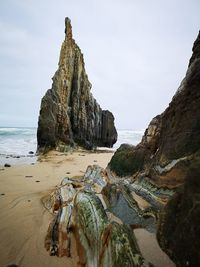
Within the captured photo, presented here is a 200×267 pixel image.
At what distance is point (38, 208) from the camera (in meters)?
3.81

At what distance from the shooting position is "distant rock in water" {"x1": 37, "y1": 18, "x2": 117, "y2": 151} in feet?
49.6

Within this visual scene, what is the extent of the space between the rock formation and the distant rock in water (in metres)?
11.5

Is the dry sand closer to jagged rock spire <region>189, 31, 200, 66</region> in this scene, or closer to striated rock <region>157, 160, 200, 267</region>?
striated rock <region>157, 160, 200, 267</region>

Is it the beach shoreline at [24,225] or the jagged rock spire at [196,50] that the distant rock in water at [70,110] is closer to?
the beach shoreline at [24,225]

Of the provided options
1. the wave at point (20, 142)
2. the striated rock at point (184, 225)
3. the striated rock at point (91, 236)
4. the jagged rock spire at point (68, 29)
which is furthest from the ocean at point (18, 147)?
the jagged rock spire at point (68, 29)

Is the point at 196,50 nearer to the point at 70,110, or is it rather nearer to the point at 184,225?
the point at 184,225

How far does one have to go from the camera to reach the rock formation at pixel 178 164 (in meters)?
1.40

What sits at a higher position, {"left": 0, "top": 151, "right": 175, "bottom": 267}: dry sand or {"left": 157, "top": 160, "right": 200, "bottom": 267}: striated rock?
{"left": 157, "top": 160, "right": 200, "bottom": 267}: striated rock

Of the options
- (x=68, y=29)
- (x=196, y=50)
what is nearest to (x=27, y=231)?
(x=196, y=50)

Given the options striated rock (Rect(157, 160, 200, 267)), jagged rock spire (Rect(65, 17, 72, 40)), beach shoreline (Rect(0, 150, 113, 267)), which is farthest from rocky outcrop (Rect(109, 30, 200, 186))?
jagged rock spire (Rect(65, 17, 72, 40))

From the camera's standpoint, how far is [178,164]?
230 cm

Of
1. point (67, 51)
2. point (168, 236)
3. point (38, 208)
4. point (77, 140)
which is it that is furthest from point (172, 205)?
point (67, 51)

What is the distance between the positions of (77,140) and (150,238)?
53.0 ft

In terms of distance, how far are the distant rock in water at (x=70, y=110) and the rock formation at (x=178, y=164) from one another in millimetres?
11477
